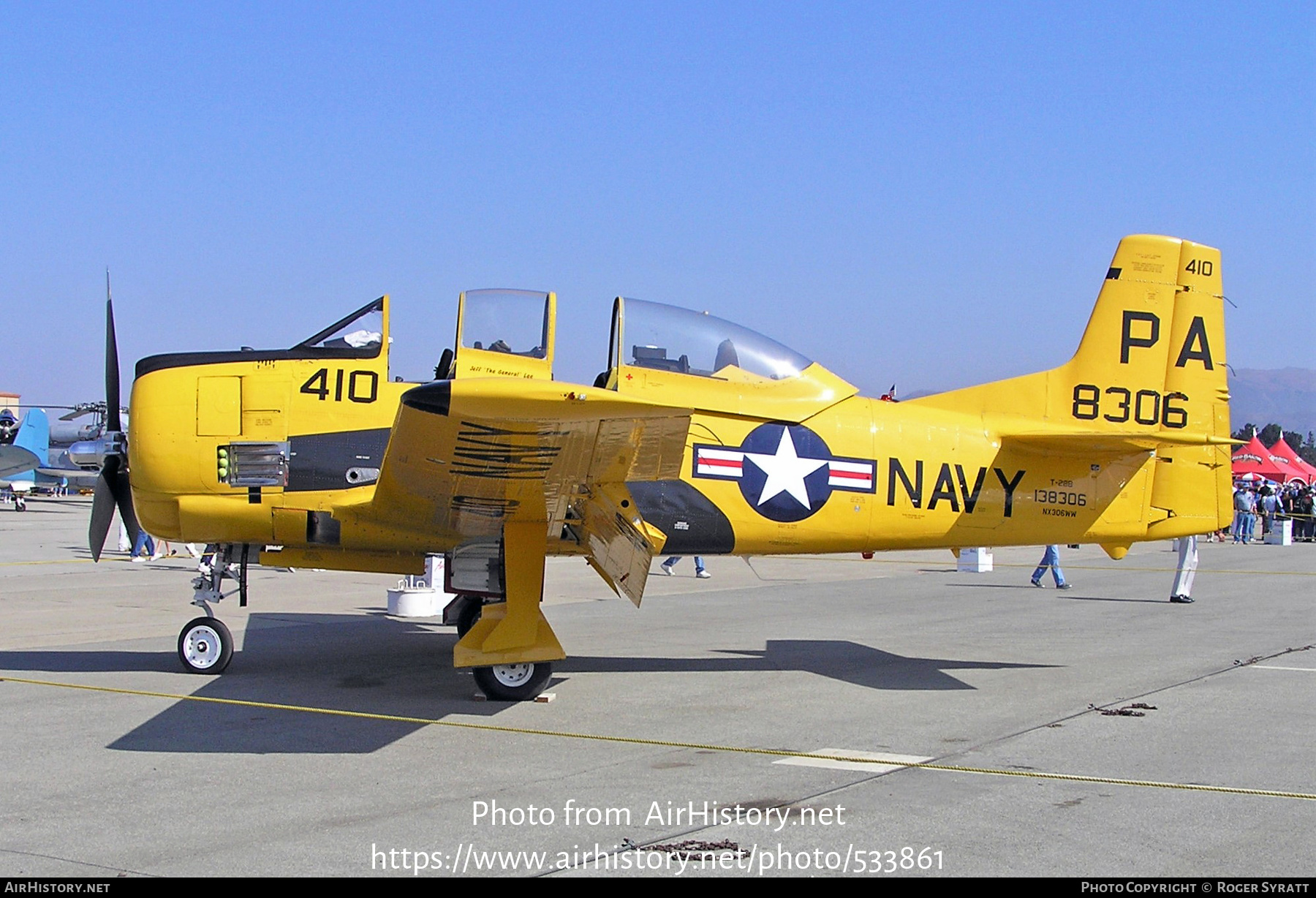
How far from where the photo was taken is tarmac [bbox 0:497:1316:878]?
4.85 m

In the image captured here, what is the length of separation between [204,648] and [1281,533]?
35515 millimetres

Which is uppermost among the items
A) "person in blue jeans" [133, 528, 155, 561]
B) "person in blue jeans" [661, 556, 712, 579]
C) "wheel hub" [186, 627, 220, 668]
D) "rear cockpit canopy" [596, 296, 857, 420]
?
"rear cockpit canopy" [596, 296, 857, 420]

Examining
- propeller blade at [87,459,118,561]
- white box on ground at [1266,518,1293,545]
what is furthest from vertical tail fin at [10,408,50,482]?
white box on ground at [1266,518,1293,545]

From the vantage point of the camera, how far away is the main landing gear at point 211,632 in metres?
9.29

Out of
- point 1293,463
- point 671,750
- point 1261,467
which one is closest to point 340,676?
point 671,750

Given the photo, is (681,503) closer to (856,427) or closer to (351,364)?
(856,427)

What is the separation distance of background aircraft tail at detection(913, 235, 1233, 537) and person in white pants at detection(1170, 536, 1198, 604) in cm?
706

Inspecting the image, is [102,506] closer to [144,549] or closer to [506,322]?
[506,322]

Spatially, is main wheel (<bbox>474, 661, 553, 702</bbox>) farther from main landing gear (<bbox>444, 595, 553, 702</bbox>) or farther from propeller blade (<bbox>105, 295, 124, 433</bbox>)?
propeller blade (<bbox>105, 295, 124, 433</bbox>)

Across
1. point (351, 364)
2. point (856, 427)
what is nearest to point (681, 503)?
point (856, 427)

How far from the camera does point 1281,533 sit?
3606cm

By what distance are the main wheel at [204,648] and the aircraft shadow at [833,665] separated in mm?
2746

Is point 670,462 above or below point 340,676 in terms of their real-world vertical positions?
above
